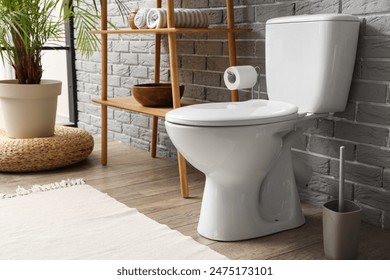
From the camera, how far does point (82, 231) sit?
1.67m

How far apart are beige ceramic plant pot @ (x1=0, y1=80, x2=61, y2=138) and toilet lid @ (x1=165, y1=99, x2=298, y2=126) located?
111 cm

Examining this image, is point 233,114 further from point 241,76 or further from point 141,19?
point 141,19

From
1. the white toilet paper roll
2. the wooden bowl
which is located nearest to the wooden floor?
the wooden bowl

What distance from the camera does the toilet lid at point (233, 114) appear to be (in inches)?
57.5

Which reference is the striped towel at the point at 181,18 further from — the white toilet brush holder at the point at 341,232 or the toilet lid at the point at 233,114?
the white toilet brush holder at the point at 341,232

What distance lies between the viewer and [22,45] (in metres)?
2.45

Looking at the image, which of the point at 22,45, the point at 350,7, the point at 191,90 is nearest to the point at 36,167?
the point at 22,45

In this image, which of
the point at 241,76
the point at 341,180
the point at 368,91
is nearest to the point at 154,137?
the point at 241,76

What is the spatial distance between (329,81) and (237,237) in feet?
1.96

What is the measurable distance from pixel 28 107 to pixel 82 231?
1021 mm

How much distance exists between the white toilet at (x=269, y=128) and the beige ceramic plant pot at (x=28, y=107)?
1.09 metres

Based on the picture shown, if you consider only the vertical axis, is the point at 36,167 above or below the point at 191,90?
below

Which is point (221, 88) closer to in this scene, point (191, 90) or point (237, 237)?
point (191, 90)

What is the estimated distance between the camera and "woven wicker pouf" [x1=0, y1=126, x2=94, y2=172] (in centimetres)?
232
